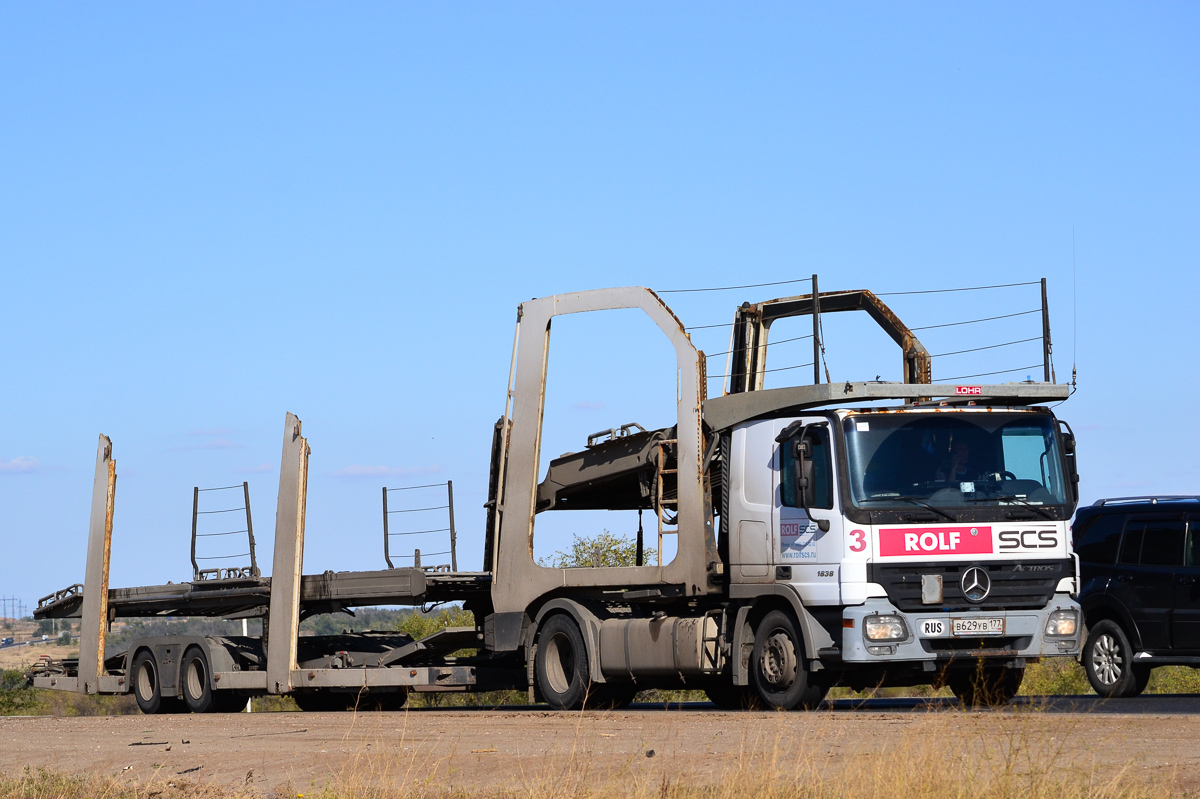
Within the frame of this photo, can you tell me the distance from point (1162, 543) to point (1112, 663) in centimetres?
Result: 139

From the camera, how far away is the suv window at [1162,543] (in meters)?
15.7

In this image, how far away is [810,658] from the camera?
13320mm

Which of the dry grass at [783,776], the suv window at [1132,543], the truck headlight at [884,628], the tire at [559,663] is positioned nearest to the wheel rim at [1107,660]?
the suv window at [1132,543]

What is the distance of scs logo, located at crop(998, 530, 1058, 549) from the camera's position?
13.4 metres

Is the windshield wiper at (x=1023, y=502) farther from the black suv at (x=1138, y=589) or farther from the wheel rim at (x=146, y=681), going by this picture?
the wheel rim at (x=146, y=681)

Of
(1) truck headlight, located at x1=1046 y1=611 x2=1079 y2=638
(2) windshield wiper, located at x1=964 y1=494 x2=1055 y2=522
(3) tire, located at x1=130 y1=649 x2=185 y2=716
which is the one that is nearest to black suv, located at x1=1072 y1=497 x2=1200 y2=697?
(1) truck headlight, located at x1=1046 y1=611 x2=1079 y2=638

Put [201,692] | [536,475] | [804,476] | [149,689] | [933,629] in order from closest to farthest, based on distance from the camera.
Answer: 1. [933,629]
2. [804,476]
3. [536,475]
4. [201,692]
5. [149,689]

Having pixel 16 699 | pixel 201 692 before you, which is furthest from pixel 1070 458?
pixel 16 699

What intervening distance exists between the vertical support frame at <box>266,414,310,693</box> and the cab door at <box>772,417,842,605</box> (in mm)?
6004

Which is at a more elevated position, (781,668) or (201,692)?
(781,668)

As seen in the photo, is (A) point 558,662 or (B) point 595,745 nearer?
(B) point 595,745

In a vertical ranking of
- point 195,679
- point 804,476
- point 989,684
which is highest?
point 804,476

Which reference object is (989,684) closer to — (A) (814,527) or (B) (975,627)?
(B) (975,627)

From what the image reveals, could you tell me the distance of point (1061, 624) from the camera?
13.5 m
